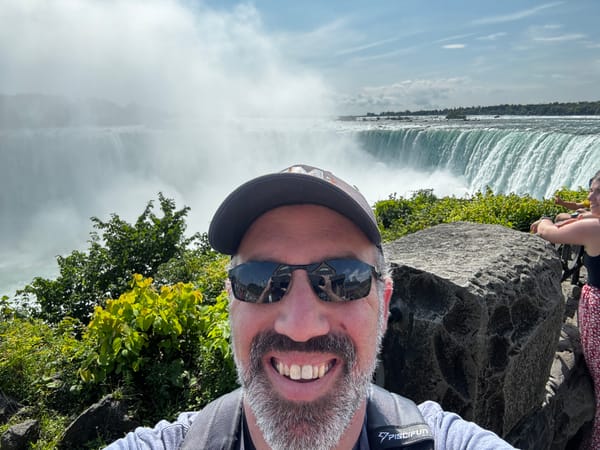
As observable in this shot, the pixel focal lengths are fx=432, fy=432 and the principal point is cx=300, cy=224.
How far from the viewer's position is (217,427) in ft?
4.35

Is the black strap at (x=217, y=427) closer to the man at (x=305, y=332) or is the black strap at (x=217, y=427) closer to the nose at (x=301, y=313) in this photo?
the man at (x=305, y=332)

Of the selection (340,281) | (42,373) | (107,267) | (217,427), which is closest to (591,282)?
(340,281)

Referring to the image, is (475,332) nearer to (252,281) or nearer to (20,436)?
(252,281)

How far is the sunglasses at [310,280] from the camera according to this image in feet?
4.29

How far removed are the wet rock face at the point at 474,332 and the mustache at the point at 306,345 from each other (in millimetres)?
1306

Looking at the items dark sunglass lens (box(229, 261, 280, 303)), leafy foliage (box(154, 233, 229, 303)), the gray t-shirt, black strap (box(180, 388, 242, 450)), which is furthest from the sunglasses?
leafy foliage (box(154, 233, 229, 303))

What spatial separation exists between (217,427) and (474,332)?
5.20ft

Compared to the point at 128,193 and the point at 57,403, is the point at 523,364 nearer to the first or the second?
the point at 57,403

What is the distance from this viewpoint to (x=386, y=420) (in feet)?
4.49

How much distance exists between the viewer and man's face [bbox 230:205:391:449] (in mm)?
1229

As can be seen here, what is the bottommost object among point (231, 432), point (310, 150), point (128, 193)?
point (128, 193)

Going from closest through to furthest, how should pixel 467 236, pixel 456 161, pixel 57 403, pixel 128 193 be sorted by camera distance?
pixel 57 403
pixel 467 236
pixel 456 161
pixel 128 193

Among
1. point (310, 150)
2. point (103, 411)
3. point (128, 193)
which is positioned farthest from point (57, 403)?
point (310, 150)

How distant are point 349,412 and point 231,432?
37 cm
